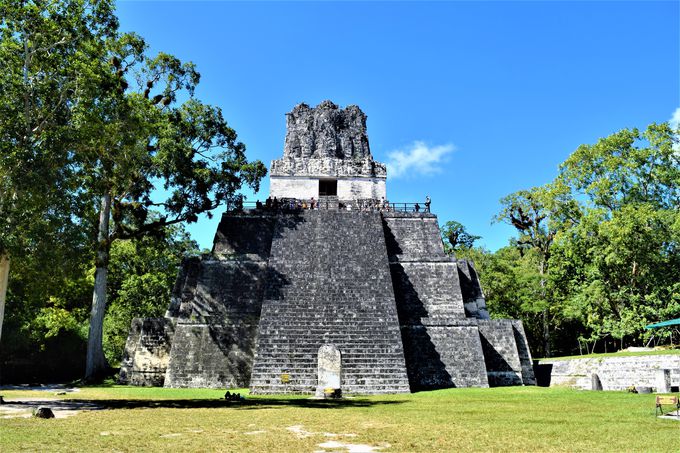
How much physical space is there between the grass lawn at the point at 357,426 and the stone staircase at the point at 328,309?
1.67 metres

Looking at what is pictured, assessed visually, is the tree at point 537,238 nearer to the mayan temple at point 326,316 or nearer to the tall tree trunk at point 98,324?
the mayan temple at point 326,316

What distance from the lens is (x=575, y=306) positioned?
68.0 ft

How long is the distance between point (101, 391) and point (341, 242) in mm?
8371

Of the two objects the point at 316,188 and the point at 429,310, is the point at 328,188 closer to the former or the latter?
the point at 316,188

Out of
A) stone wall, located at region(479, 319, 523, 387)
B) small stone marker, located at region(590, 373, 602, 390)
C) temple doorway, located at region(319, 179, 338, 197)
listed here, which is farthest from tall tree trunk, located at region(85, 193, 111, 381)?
small stone marker, located at region(590, 373, 602, 390)

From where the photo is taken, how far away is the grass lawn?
596 centimetres

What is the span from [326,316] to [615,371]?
8.39m

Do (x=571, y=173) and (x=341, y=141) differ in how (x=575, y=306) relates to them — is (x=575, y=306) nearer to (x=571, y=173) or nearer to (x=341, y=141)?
(x=571, y=173)

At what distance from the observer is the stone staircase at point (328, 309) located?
13.4 m

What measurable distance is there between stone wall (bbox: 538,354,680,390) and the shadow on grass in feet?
25.5

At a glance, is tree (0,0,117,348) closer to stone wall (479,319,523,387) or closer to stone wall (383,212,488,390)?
stone wall (383,212,488,390)

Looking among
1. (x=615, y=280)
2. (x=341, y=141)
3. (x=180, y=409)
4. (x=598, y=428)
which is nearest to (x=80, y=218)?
(x=180, y=409)

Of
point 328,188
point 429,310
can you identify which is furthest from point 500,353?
point 328,188

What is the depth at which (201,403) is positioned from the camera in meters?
11.1
